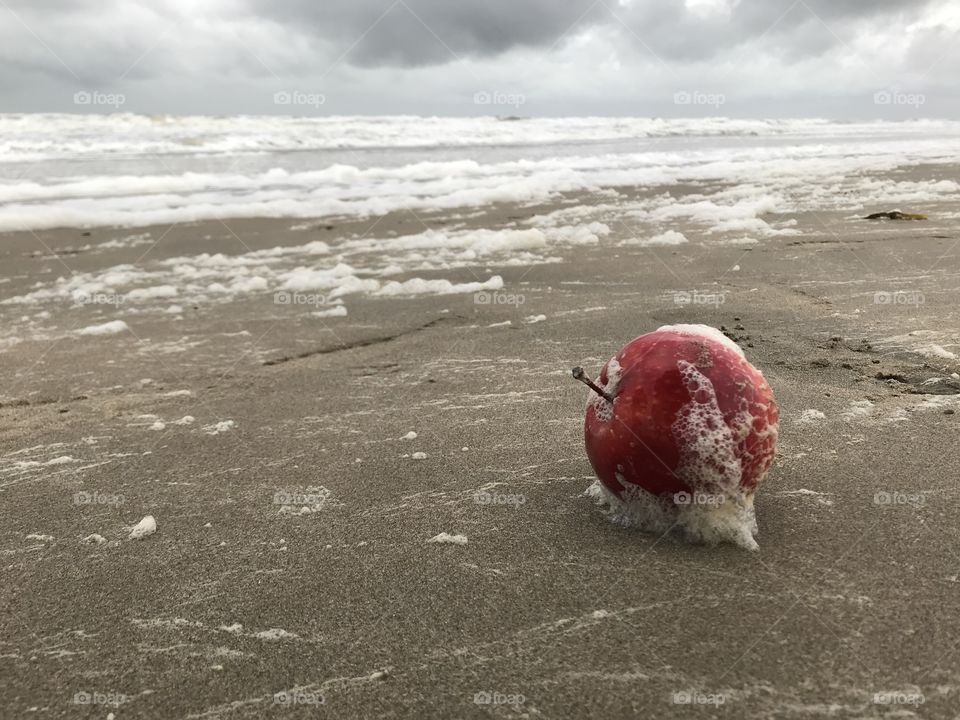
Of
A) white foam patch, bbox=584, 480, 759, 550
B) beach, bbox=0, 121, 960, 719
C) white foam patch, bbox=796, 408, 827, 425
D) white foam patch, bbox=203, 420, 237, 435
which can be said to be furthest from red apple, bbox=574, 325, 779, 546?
white foam patch, bbox=203, 420, 237, 435

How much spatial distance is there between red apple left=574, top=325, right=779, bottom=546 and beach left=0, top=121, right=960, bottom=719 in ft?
0.62

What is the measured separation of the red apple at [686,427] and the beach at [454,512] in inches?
7.4

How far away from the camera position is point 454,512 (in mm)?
2496

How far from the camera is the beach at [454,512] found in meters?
1.72

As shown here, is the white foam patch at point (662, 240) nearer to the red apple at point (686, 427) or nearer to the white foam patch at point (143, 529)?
the red apple at point (686, 427)

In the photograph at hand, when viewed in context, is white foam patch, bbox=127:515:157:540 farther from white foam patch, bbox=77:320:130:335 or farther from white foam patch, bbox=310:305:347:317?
white foam patch, bbox=77:320:130:335

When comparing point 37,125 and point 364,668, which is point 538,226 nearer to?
point 364,668

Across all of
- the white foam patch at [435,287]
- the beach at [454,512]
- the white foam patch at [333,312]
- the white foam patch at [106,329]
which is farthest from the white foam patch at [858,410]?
the white foam patch at [106,329]

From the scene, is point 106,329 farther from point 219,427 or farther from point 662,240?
point 662,240

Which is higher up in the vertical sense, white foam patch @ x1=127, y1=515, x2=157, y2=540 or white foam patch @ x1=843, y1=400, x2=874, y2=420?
white foam patch @ x1=843, y1=400, x2=874, y2=420

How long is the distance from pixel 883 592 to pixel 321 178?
53.0ft

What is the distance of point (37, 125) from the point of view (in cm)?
2798

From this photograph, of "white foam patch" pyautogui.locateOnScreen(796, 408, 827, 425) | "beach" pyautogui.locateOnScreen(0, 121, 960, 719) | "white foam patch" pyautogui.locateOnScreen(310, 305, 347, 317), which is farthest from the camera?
"white foam patch" pyautogui.locateOnScreen(310, 305, 347, 317)

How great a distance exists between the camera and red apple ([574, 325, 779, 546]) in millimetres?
2025
